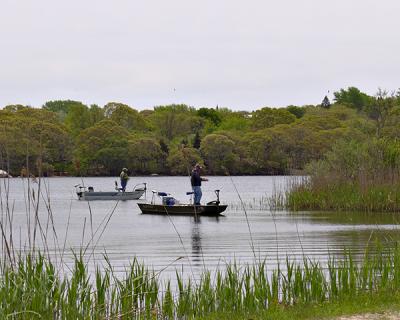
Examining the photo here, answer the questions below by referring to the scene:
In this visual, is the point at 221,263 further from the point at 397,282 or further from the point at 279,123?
the point at 279,123

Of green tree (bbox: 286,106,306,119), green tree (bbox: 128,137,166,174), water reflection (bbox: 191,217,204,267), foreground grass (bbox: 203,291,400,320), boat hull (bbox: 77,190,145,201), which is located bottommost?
water reflection (bbox: 191,217,204,267)

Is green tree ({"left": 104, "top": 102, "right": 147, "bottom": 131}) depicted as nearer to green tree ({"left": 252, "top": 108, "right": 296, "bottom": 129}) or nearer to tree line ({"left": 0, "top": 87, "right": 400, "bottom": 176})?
tree line ({"left": 0, "top": 87, "right": 400, "bottom": 176})

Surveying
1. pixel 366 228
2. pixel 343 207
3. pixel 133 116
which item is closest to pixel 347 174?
pixel 343 207

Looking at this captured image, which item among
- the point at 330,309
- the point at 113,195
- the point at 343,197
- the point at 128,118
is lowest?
the point at 330,309

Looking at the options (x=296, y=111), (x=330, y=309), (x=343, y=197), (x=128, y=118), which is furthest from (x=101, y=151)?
(x=330, y=309)

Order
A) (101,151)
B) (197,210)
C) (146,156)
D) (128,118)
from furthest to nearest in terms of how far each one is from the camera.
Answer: (128,118) < (146,156) < (101,151) < (197,210)

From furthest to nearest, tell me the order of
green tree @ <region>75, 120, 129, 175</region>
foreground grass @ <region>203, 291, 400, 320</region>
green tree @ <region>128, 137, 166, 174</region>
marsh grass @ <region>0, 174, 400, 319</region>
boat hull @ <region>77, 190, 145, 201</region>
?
green tree @ <region>75, 120, 129, 175</region> < green tree @ <region>128, 137, 166, 174</region> < boat hull @ <region>77, 190, 145, 201</region> < marsh grass @ <region>0, 174, 400, 319</region> < foreground grass @ <region>203, 291, 400, 320</region>

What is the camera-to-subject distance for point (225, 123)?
149m

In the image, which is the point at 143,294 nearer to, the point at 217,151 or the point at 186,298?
the point at 186,298

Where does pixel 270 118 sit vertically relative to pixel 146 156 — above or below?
above

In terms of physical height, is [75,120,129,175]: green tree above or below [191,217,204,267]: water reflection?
above

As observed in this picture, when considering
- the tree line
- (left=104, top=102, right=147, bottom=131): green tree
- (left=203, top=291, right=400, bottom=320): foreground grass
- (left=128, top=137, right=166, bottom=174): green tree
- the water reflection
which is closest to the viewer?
(left=203, top=291, right=400, bottom=320): foreground grass

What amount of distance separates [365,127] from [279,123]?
88787 millimetres

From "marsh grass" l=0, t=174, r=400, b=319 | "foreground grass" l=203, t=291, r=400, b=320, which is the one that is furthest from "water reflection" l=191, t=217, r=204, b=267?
A: "foreground grass" l=203, t=291, r=400, b=320
